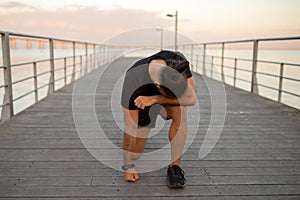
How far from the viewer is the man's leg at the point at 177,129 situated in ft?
5.90

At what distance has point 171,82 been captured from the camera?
1.59m

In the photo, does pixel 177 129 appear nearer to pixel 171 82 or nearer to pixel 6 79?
pixel 171 82

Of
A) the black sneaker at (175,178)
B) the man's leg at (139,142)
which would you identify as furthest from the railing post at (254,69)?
the black sneaker at (175,178)

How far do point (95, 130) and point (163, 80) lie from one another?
1433mm

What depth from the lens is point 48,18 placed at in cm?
1136

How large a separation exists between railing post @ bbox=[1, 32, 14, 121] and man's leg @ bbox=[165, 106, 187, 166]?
6.78 feet

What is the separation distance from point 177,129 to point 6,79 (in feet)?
7.18

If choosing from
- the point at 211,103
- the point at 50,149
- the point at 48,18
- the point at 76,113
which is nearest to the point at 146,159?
the point at 50,149

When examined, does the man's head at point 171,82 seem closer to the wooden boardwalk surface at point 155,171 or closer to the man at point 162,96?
the man at point 162,96

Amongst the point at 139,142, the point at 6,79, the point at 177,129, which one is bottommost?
the point at 139,142

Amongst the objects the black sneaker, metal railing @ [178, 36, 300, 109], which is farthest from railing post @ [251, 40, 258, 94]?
the black sneaker

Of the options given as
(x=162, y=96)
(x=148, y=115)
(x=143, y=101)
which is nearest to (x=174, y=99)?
(x=162, y=96)

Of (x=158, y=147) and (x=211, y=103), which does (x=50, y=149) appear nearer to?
(x=158, y=147)

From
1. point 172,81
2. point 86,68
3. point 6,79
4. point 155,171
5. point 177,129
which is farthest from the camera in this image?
point 86,68
